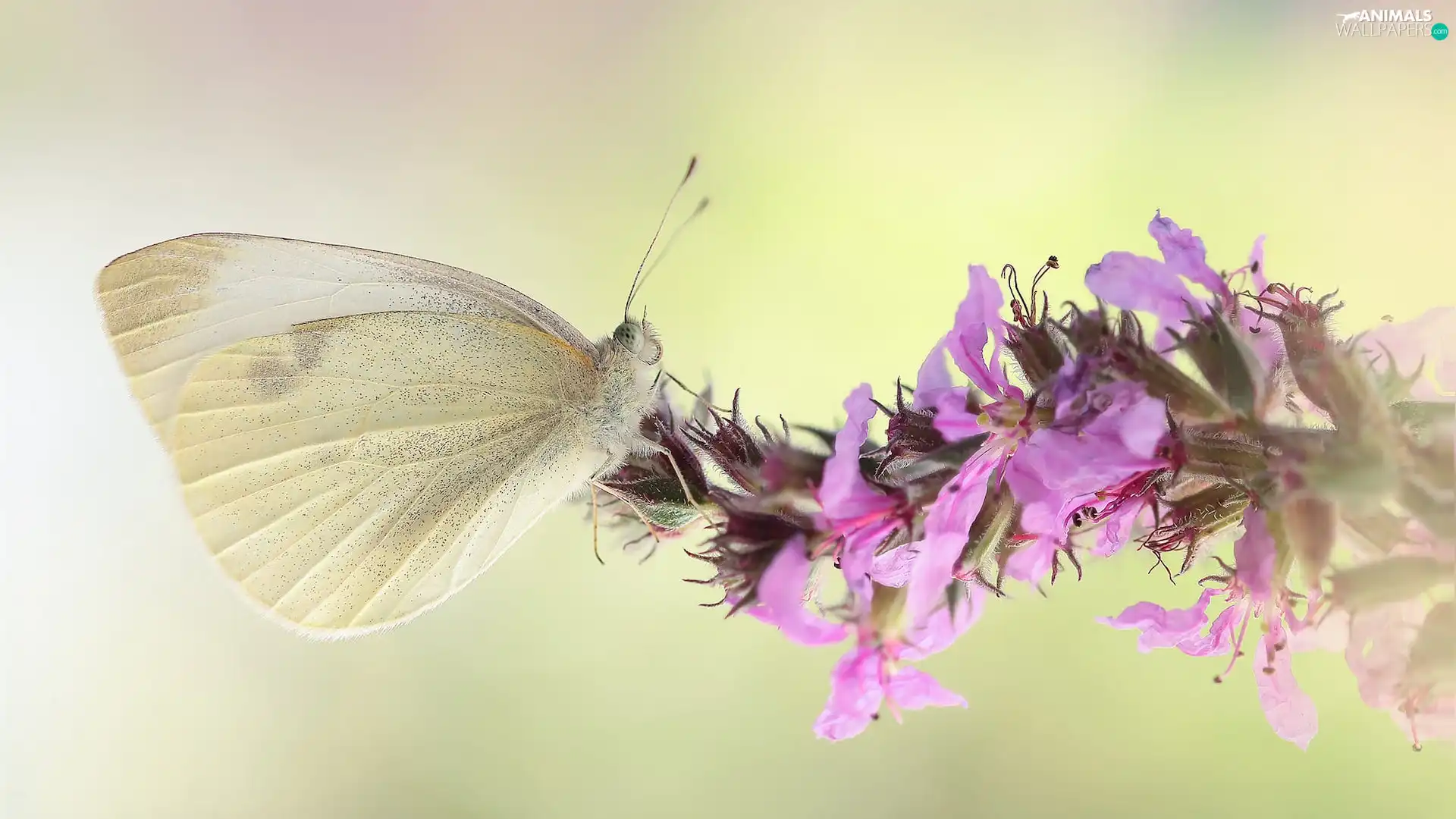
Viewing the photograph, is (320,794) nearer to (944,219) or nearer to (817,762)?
(817,762)

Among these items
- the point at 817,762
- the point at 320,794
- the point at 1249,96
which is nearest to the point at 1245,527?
the point at 817,762

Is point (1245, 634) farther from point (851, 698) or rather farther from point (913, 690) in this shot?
point (851, 698)

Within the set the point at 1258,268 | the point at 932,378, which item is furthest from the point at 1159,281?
the point at 932,378

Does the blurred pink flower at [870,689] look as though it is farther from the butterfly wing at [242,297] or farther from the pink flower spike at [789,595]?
the butterfly wing at [242,297]

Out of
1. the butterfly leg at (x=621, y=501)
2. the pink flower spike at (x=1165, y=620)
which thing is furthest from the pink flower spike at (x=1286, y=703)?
the butterfly leg at (x=621, y=501)

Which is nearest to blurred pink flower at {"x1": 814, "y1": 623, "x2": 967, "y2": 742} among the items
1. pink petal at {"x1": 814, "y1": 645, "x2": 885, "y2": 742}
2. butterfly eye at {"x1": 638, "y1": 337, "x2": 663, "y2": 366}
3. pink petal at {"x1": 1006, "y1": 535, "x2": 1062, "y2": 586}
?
pink petal at {"x1": 814, "y1": 645, "x2": 885, "y2": 742}

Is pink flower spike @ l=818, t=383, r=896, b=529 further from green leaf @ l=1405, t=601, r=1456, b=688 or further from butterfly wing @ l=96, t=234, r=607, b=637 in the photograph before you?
butterfly wing @ l=96, t=234, r=607, b=637
